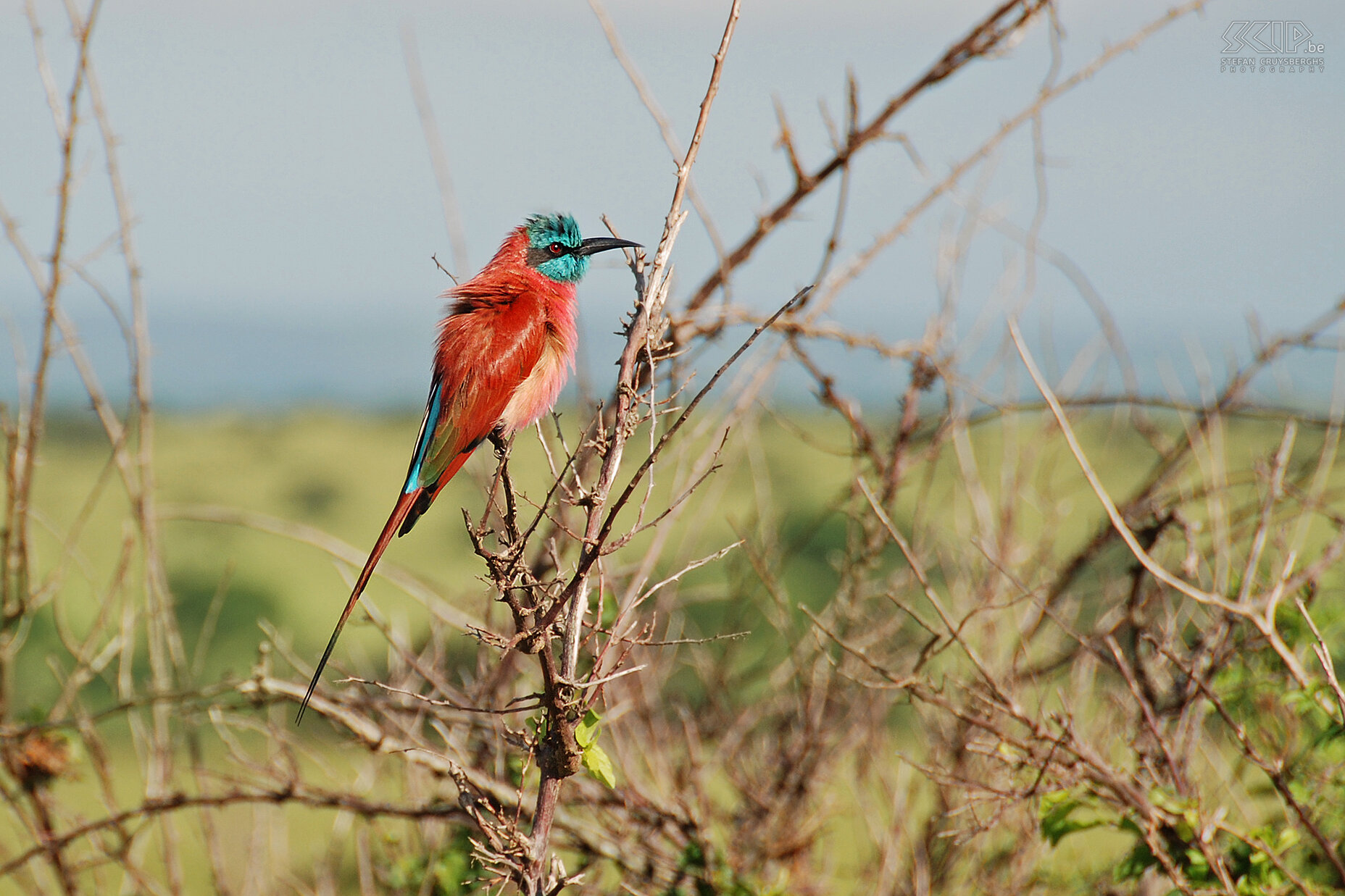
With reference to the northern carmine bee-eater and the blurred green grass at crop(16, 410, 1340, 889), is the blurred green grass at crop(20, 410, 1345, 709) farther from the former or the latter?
the northern carmine bee-eater

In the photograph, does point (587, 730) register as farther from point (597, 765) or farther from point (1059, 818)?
point (1059, 818)

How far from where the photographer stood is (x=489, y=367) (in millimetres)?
3033

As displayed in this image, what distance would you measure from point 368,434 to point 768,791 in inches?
163

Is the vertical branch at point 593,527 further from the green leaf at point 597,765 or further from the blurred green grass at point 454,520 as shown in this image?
the blurred green grass at point 454,520

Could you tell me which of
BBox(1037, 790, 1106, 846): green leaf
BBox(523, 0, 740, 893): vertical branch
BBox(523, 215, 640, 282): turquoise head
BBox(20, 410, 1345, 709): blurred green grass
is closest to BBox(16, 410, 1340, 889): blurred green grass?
BBox(20, 410, 1345, 709): blurred green grass

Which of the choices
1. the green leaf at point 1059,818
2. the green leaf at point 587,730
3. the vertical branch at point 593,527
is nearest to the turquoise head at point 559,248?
the vertical branch at point 593,527

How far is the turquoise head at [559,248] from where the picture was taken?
354 cm

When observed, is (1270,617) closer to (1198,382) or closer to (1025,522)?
(1198,382)

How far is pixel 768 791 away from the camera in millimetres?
3830

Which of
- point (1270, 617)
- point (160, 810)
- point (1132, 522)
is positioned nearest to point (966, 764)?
point (1132, 522)

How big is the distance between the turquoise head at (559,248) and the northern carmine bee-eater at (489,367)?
0.09 feet

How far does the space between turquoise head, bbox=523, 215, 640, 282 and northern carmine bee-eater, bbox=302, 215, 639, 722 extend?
3 centimetres

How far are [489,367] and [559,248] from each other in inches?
26.5


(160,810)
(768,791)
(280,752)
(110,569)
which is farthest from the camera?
(110,569)
